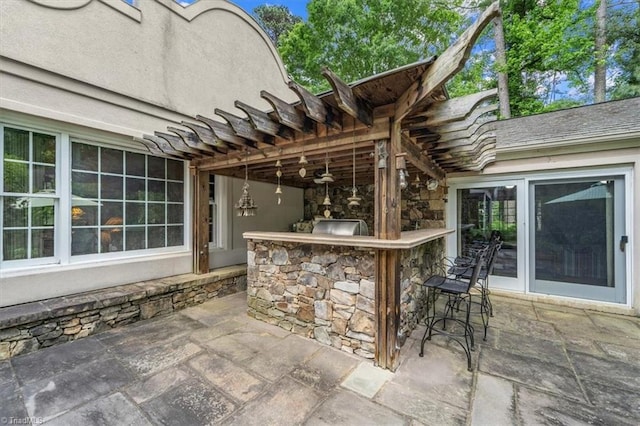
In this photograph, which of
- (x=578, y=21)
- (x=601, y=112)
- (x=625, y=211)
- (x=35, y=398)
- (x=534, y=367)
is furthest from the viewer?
(x=578, y=21)

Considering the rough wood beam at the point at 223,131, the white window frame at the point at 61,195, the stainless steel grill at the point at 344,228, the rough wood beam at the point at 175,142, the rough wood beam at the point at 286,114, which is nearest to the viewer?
the rough wood beam at the point at 286,114

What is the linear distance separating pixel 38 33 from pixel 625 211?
9030mm

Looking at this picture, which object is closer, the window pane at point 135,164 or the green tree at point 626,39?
the window pane at point 135,164

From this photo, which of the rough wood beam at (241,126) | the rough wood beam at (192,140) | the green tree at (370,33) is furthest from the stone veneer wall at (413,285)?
the green tree at (370,33)

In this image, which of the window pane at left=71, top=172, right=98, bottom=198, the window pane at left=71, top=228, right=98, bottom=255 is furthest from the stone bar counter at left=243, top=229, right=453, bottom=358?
the window pane at left=71, top=172, right=98, bottom=198

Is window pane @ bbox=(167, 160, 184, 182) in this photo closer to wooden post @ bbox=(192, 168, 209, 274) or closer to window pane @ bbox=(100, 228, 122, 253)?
wooden post @ bbox=(192, 168, 209, 274)

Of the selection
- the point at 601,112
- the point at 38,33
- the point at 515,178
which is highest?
the point at 38,33

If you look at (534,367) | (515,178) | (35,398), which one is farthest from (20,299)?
(515,178)

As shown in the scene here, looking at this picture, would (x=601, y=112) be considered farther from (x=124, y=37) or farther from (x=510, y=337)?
(x=124, y=37)

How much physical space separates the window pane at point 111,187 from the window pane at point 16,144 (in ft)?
2.85

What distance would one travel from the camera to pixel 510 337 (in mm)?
3422

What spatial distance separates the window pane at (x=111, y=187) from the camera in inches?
163

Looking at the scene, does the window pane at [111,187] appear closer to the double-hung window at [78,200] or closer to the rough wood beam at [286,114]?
the double-hung window at [78,200]

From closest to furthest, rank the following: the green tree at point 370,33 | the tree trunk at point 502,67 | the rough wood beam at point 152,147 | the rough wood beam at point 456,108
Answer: the rough wood beam at point 456,108
the rough wood beam at point 152,147
the green tree at point 370,33
the tree trunk at point 502,67
